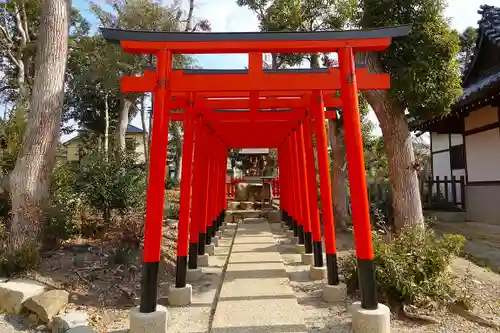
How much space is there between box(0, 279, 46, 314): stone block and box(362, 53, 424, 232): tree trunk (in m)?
5.99

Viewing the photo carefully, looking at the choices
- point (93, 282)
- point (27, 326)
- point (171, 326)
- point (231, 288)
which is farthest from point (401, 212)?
point (27, 326)

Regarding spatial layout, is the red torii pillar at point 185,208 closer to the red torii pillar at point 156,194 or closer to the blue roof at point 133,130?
the red torii pillar at point 156,194

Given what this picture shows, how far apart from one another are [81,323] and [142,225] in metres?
3.00

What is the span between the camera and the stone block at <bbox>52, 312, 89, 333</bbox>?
3.93 meters

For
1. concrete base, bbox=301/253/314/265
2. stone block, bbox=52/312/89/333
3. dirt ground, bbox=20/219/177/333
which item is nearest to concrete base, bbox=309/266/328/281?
concrete base, bbox=301/253/314/265

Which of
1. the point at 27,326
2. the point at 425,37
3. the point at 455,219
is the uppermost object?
the point at 425,37

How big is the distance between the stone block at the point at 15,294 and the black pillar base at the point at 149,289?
6.18 ft

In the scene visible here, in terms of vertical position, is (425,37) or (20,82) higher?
(20,82)

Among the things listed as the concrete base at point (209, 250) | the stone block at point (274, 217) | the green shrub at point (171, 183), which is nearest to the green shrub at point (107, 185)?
the concrete base at point (209, 250)

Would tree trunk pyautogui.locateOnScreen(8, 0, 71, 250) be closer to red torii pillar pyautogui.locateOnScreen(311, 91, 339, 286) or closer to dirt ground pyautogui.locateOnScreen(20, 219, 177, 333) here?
dirt ground pyautogui.locateOnScreen(20, 219, 177, 333)

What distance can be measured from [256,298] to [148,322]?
146cm

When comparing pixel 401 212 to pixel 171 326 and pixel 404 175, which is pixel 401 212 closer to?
pixel 404 175

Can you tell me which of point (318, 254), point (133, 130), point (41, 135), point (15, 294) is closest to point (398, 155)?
point (318, 254)

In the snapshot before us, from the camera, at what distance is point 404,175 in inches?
266
